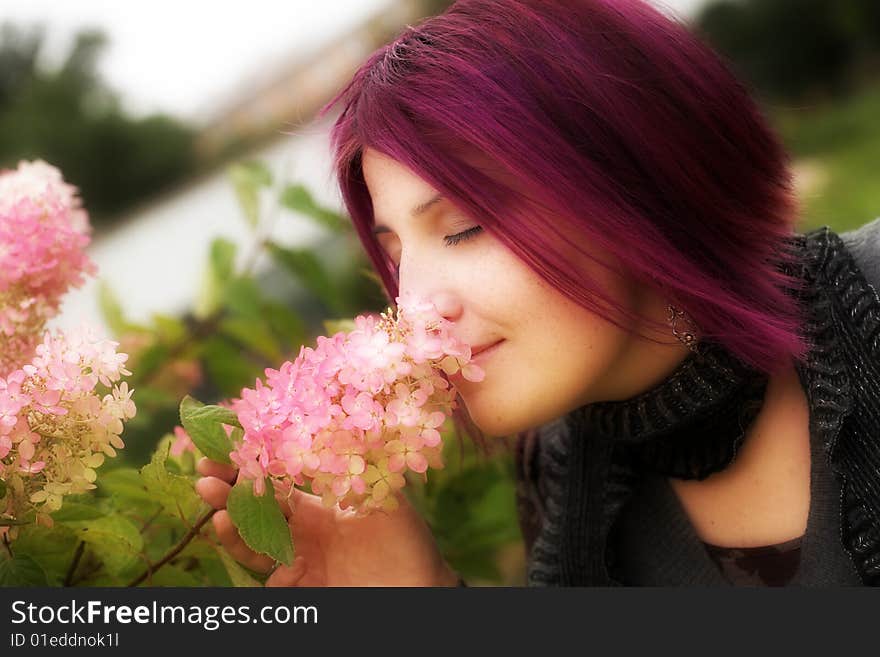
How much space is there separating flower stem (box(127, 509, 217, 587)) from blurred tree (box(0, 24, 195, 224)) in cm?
259

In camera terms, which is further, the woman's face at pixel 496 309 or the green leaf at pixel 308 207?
the green leaf at pixel 308 207

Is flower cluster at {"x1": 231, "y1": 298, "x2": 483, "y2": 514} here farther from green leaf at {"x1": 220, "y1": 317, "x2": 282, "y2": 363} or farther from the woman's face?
green leaf at {"x1": 220, "y1": 317, "x2": 282, "y2": 363}

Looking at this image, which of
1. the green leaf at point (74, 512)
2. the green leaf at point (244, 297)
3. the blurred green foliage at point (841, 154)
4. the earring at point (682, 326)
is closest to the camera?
the green leaf at point (74, 512)

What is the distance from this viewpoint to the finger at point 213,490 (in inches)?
36.6

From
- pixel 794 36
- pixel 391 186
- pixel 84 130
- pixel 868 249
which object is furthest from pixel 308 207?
pixel 794 36

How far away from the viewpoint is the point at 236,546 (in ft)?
3.28

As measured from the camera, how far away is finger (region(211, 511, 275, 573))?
0.96m

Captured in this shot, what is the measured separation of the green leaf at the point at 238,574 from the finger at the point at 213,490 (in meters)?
0.07

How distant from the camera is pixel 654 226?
3.53ft

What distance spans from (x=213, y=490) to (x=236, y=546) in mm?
100

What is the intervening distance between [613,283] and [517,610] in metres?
0.39

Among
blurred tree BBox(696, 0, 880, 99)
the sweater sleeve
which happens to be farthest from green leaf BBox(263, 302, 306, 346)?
blurred tree BBox(696, 0, 880, 99)

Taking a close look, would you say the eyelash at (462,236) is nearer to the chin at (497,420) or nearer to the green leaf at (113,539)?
the chin at (497,420)

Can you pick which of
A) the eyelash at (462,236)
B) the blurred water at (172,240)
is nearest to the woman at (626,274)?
the eyelash at (462,236)
